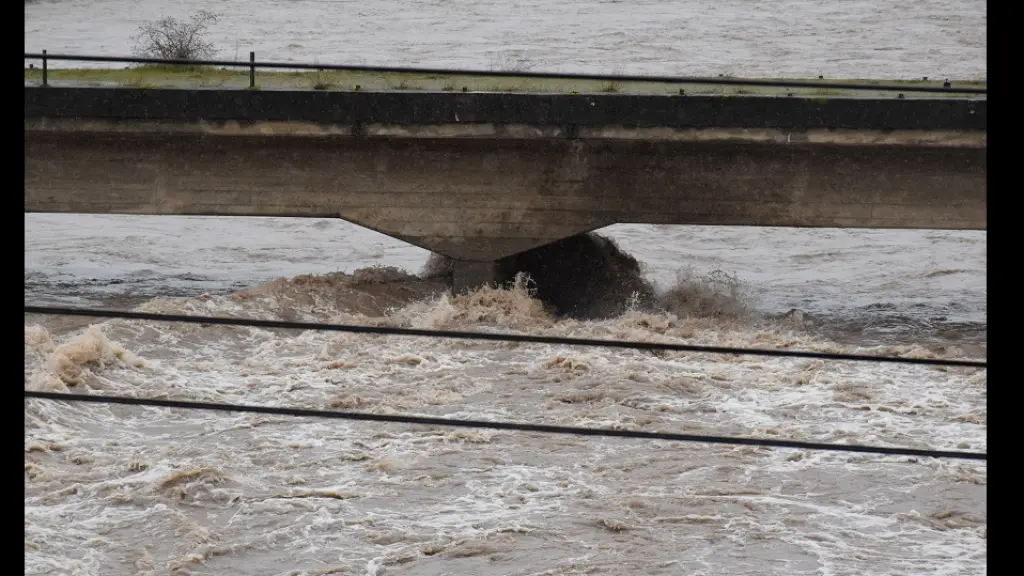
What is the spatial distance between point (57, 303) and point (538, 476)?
9955 mm

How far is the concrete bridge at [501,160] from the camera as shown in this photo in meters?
15.3

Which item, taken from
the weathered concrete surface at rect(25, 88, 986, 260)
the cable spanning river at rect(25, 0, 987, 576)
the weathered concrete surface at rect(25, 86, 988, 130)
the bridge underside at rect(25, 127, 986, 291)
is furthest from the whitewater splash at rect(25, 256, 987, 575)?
the weathered concrete surface at rect(25, 86, 988, 130)

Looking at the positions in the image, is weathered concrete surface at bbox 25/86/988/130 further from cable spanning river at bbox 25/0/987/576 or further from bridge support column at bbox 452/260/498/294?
cable spanning river at bbox 25/0/987/576

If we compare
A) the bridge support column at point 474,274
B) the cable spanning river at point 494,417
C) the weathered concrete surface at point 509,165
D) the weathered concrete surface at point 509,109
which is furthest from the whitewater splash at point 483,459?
the weathered concrete surface at point 509,109

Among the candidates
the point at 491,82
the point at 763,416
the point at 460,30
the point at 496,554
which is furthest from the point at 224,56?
the point at 496,554

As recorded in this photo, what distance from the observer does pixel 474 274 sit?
16.7 metres

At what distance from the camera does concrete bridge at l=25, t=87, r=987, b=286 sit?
15258 mm

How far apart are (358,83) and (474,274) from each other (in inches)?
131

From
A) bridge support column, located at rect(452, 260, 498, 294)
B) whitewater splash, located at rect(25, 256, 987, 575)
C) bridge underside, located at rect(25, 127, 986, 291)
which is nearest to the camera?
whitewater splash, located at rect(25, 256, 987, 575)

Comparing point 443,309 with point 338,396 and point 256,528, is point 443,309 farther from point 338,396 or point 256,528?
point 256,528

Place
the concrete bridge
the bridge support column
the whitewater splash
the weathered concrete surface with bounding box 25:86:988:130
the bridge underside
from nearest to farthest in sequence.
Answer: the whitewater splash < the weathered concrete surface with bounding box 25:86:988:130 < the concrete bridge < the bridge underside < the bridge support column

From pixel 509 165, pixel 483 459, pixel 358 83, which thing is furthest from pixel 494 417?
pixel 358 83

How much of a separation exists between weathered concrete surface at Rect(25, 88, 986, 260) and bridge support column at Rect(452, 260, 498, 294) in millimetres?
164

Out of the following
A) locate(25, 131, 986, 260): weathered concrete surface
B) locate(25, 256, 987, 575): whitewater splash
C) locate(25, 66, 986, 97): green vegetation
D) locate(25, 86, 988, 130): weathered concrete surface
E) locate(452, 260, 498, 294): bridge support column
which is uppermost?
locate(25, 66, 986, 97): green vegetation
